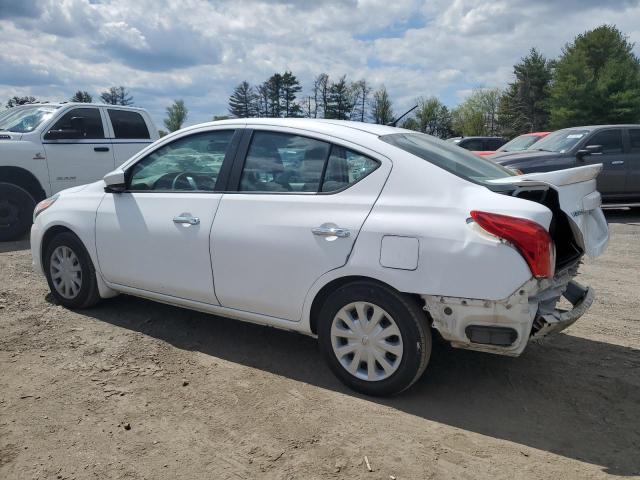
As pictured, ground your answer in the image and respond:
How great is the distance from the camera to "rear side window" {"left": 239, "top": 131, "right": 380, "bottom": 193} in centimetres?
346

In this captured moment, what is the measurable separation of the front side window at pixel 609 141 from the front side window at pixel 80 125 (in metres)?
8.90

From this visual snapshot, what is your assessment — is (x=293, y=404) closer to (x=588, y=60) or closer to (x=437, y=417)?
(x=437, y=417)

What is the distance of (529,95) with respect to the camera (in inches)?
2320

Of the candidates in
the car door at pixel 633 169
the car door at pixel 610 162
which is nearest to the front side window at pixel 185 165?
the car door at pixel 610 162

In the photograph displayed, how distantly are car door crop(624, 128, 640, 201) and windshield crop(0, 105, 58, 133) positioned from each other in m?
10.2

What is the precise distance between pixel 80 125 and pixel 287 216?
653 cm

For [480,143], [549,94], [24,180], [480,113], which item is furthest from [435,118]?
[24,180]

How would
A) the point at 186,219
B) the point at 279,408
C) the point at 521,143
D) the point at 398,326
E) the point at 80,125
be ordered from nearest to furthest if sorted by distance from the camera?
the point at 398,326 → the point at 279,408 → the point at 186,219 → the point at 80,125 → the point at 521,143

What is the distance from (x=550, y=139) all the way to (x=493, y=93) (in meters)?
65.1

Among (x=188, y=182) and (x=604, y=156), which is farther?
(x=604, y=156)

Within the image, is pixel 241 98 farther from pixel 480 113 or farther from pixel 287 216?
pixel 287 216

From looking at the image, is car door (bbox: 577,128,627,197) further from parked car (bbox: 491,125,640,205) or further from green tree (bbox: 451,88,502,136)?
green tree (bbox: 451,88,502,136)

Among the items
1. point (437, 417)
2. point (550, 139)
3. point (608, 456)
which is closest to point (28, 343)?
point (437, 417)

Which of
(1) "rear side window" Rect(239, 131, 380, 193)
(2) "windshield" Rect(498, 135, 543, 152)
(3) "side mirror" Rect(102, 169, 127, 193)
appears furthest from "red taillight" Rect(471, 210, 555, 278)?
(2) "windshield" Rect(498, 135, 543, 152)
